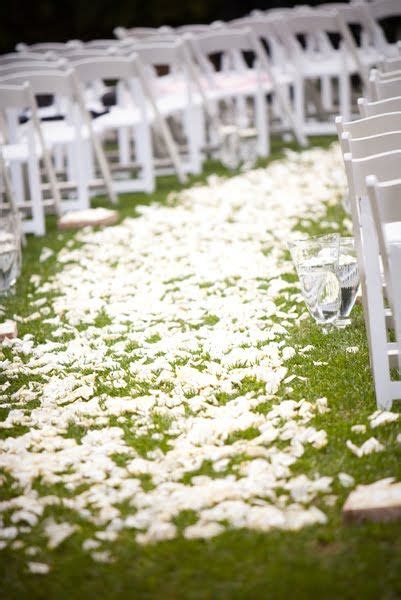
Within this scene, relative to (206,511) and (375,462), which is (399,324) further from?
(206,511)

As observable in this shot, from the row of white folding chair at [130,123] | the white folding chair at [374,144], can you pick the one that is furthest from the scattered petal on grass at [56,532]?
the row of white folding chair at [130,123]

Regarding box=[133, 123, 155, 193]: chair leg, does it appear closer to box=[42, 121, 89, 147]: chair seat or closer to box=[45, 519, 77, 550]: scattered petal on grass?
box=[42, 121, 89, 147]: chair seat

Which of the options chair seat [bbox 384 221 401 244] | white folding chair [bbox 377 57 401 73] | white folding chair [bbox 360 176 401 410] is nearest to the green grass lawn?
white folding chair [bbox 360 176 401 410]

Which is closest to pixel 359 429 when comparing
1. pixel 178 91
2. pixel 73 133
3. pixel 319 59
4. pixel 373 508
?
pixel 373 508

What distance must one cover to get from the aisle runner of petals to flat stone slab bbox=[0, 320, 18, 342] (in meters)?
0.10

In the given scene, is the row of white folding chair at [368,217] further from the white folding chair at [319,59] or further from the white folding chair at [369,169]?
the white folding chair at [319,59]

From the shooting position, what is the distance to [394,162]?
3.14m

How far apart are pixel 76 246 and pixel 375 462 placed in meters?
4.08

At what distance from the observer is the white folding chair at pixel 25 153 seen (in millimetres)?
6750

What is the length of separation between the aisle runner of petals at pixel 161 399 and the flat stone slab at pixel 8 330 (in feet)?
0.31

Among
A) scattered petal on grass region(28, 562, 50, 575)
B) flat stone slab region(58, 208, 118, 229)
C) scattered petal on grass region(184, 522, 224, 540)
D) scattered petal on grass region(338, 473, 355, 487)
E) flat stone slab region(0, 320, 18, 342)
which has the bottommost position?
flat stone slab region(58, 208, 118, 229)

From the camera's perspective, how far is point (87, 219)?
732 cm

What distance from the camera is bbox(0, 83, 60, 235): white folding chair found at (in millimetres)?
6750

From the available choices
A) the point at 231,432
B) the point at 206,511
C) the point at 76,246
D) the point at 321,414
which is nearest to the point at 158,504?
the point at 206,511
